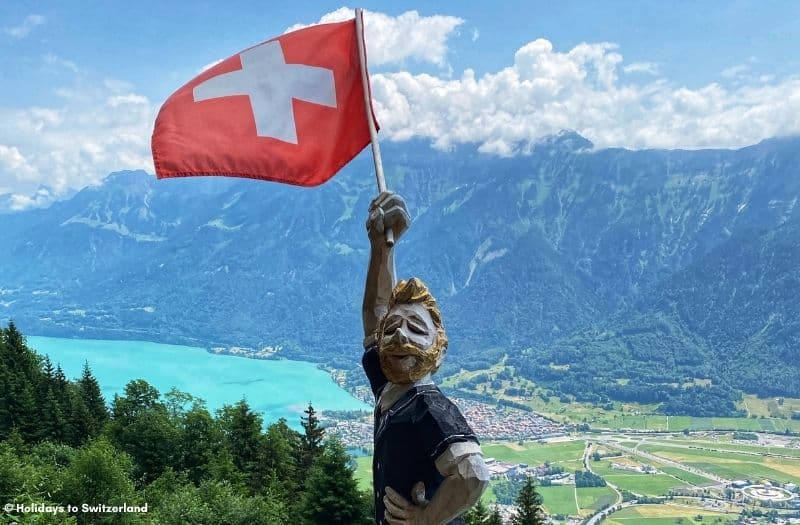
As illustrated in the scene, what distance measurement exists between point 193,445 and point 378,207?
27.6 meters

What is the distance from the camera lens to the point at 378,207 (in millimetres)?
5066

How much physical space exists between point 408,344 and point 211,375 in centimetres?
16409

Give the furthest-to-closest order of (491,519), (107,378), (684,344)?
1. (684,344)
2. (107,378)
3. (491,519)

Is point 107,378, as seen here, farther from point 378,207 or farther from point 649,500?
point 378,207

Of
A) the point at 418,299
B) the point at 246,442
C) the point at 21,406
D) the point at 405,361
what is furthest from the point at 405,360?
the point at 21,406

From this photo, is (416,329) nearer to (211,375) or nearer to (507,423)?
(507,423)

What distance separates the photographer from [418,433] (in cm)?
420

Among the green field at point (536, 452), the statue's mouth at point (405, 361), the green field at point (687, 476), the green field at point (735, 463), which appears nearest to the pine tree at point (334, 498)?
the statue's mouth at point (405, 361)

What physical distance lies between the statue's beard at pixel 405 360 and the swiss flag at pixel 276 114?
260 cm

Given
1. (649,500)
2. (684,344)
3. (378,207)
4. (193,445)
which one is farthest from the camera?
(684,344)

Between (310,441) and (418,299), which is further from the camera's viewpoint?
(310,441)

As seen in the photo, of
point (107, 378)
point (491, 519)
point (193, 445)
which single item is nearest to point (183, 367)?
point (107, 378)

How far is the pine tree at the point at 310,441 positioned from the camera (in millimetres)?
31547

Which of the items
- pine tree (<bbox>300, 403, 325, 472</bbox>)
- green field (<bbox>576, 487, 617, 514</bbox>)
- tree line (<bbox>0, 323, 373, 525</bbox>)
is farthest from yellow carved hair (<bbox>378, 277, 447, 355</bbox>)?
green field (<bbox>576, 487, 617, 514</bbox>)
